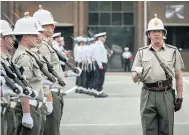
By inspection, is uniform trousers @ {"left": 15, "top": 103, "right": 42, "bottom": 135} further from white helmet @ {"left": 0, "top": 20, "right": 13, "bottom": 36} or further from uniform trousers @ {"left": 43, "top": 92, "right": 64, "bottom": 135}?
uniform trousers @ {"left": 43, "top": 92, "right": 64, "bottom": 135}

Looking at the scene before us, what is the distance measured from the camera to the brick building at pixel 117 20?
3058 cm

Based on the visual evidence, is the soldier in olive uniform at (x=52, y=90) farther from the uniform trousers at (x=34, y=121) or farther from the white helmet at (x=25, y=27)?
the uniform trousers at (x=34, y=121)

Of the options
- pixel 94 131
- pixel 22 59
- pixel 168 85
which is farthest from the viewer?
pixel 94 131

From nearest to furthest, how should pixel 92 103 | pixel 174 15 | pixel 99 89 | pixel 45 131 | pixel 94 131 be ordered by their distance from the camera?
pixel 45 131
pixel 94 131
pixel 92 103
pixel 99 89
pixel 174 15

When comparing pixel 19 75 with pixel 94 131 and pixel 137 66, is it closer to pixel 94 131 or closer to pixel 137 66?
pixel 137 66

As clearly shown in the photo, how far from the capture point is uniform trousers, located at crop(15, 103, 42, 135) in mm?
5607

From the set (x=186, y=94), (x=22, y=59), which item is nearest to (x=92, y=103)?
(x=186, y=94)

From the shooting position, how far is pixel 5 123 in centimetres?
506

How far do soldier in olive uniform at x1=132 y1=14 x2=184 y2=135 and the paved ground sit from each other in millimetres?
3062

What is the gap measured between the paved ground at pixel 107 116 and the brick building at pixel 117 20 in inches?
575

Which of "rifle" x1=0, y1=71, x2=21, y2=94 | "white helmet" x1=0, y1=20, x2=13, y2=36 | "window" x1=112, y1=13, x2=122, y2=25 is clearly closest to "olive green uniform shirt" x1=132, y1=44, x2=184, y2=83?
"white helmet" x1=0, y1=20, x2=13, y2=36

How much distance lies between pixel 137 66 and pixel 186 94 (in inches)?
391

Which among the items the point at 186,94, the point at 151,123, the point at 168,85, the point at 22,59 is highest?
the point at 22,59

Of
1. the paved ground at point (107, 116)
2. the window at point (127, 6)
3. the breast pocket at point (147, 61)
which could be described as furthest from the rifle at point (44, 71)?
the window at point (127, 6)
